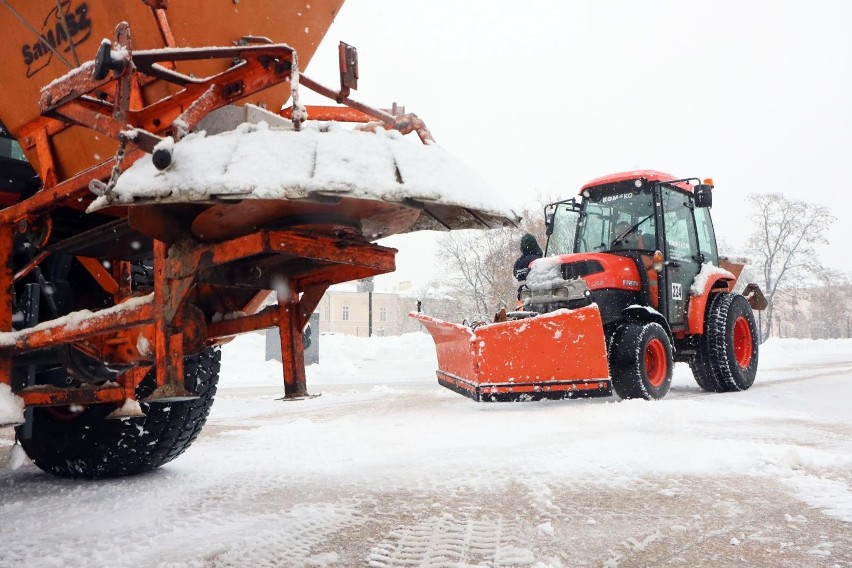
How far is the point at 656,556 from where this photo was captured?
214 cm

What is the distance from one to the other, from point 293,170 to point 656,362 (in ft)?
18.1

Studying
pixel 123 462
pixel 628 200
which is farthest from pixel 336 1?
pixel 628 200

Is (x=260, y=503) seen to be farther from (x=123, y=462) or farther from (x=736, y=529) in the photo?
(x=736, y=529)

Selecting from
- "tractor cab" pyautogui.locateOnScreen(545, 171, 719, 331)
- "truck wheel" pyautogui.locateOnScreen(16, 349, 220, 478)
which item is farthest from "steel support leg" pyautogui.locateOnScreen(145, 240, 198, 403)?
"tractor cab" pyautogui.locateOnScreen(545, 171, 719, 331)

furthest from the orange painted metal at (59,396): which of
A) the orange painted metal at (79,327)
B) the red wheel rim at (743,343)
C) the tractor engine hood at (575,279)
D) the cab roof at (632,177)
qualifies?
the red wheel rim at (743,343)

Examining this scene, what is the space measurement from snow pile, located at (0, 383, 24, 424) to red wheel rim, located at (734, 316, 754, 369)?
25.9 feet

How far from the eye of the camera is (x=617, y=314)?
22.1ft

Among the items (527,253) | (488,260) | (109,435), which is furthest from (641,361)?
(488,260)

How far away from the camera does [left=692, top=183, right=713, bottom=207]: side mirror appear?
272 inches

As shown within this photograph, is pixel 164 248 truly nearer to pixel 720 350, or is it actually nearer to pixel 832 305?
pixel 720 350

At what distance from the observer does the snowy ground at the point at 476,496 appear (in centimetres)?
221

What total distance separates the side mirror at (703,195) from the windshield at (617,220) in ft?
1.57

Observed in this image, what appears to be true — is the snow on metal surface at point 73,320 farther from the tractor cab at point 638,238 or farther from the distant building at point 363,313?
the distant building at point 363,313

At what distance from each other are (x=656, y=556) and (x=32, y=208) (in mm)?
2795
